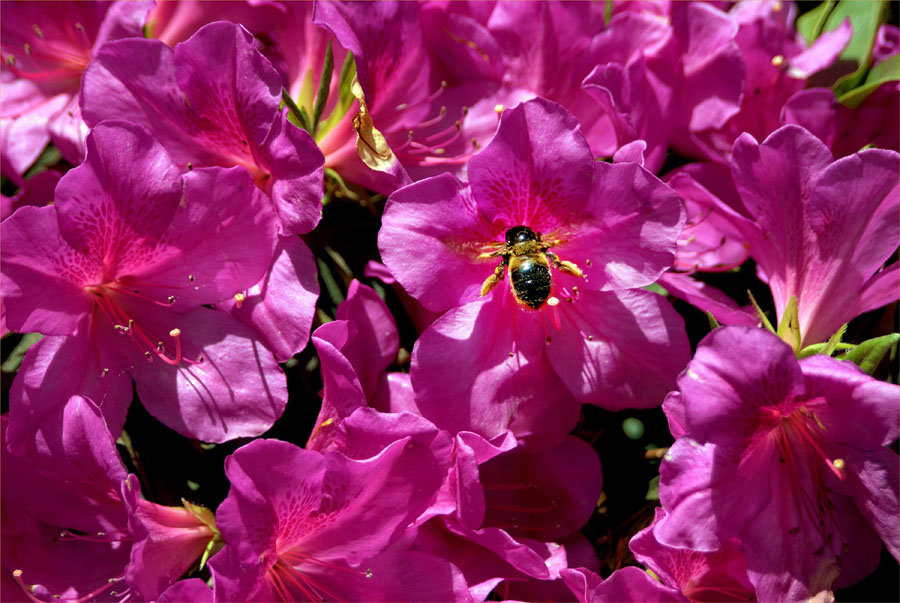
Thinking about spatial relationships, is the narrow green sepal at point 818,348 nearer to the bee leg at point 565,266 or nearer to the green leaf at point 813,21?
the bee leg at point 565,266

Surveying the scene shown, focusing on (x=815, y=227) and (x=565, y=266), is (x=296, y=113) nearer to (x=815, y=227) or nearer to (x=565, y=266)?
(x=565, y=266)

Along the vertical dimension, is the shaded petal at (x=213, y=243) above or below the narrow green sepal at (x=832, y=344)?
above

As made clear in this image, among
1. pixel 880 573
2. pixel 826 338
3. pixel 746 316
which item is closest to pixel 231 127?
pixel 746 316

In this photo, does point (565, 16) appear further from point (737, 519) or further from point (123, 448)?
point (123, 448)

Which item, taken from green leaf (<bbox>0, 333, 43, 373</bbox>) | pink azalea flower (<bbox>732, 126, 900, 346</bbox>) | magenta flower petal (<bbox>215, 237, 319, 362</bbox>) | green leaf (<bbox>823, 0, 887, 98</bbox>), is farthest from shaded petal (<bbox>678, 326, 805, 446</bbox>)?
green leaf (<bbox>0, 333, 43, 373</bbox>)

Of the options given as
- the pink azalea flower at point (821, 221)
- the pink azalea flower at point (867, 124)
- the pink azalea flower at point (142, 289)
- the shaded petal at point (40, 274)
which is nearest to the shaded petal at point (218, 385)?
the pink azalea flower at point (142, 289)

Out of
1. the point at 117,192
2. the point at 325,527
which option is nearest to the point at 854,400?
the point at 325,527

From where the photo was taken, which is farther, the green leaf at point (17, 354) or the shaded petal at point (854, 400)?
the green leaf at point (17, 354)

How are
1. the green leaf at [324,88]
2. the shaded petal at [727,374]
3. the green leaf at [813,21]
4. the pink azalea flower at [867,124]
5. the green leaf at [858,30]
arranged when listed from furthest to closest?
the green leaf at [813,21], the green leaf at [858,30], the pink azalea flower at [867,124], the green leaf at [324,88], the shaded petal at [727,374]

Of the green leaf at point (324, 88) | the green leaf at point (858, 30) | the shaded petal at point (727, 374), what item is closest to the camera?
the shaded petal at point (727, 374)
